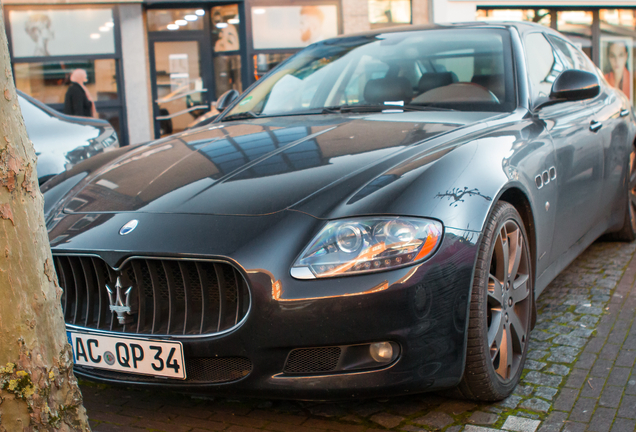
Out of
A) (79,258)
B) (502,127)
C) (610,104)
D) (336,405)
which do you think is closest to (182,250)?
(79,258)

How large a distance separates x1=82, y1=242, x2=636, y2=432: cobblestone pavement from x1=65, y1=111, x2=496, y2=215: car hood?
78 centimetres

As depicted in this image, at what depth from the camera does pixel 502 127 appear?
9.80 feet

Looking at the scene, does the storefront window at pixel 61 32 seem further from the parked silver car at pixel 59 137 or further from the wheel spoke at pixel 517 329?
the wheel spoke at pixel 517 329

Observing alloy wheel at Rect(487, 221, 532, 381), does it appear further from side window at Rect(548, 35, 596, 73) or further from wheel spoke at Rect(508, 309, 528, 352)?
side window at Rect(548, 35, 596, 73)

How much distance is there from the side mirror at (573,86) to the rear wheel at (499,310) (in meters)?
1.04

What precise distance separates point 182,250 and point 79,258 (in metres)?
0.46

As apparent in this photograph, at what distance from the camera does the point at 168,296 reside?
2314 mm

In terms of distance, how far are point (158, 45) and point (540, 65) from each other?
9461mm

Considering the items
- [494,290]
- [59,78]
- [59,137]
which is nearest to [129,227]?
[494,290]

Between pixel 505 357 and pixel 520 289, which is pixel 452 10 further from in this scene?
pixel 505 357


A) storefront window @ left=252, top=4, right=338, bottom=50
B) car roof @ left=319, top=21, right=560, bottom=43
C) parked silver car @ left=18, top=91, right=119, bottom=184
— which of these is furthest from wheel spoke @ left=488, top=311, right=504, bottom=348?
storefront window @ left=252, top=4, right=338, bottom=50

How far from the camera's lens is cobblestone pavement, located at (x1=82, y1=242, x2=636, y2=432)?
2.44 m

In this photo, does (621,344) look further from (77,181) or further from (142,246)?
(77,181)

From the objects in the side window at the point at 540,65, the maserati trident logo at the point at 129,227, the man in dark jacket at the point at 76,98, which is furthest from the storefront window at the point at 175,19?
the maserati trident logo at the point at 129,227
